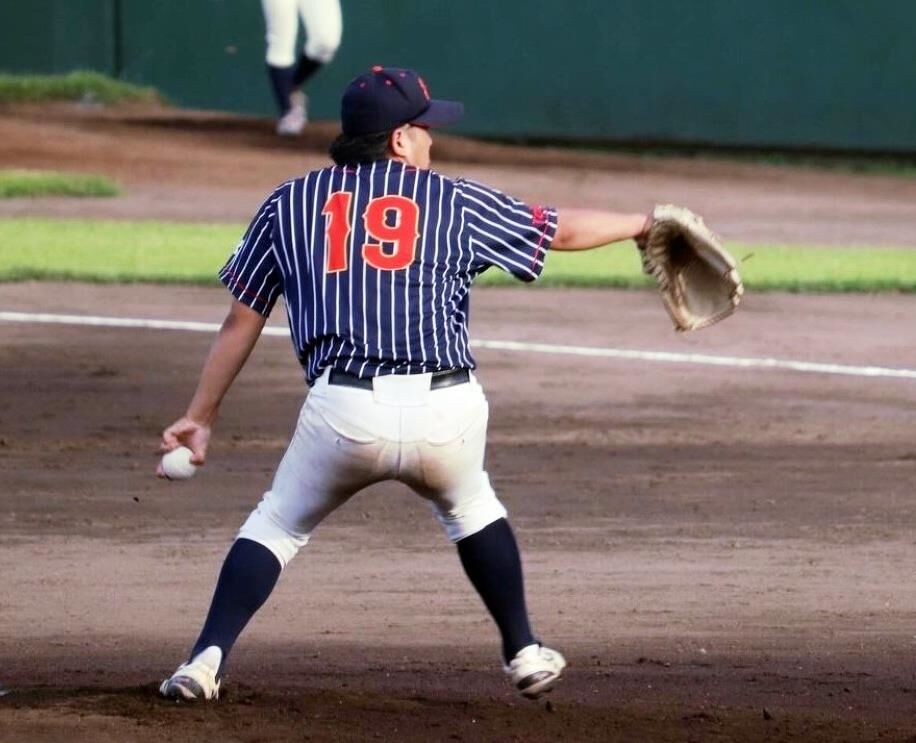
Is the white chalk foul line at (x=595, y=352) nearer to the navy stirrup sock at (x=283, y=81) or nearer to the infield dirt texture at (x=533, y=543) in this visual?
the infield dirt texture at (x=533, y=543)

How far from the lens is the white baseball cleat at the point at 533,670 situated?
4668 mm

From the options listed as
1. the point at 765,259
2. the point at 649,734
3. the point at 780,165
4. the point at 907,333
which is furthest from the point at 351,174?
the point at 780,165

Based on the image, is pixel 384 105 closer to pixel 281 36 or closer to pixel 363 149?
pixel 363 149

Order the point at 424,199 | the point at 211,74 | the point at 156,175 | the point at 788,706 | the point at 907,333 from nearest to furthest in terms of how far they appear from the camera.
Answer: the point at 424,199 → the point at 788,706 → the point at 907,333 → the point at 156,175 → the point at 211,74

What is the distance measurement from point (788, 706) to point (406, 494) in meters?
2.93

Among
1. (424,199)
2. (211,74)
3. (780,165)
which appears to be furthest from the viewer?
(211,74)

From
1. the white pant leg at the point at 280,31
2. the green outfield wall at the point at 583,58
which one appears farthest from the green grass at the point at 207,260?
the green outfield wall at the point at 583,58

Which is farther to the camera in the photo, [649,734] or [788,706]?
[788,706]

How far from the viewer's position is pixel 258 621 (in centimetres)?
593

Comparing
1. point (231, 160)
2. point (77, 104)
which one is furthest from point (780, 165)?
point (77, 104)

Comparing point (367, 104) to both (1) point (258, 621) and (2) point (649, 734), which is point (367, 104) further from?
(1) point (258, 621)

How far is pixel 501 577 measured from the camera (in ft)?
15.5

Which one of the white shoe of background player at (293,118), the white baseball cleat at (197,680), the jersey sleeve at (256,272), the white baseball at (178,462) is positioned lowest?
the white shoe of background player at (293,118)

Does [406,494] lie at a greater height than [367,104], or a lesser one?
lesser
